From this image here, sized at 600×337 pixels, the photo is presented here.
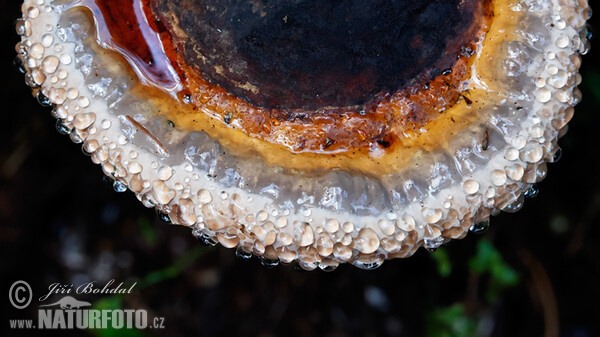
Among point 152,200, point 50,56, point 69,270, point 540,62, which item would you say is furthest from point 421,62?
point 69,270

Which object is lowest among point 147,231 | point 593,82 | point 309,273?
point 309,273

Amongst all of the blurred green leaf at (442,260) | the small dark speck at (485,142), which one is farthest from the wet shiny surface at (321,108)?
the blurred green leaf at (442,260)

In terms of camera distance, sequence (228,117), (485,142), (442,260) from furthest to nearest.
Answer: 1. (442,260)
2. (228,117)
3. (485,142)

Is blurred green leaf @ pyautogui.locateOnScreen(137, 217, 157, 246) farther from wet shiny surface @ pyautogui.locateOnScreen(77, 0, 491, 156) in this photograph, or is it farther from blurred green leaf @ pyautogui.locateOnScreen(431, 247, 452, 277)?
blurred green leaf @ pyautogui.locateOnScreen(431, 247, 452, 277)

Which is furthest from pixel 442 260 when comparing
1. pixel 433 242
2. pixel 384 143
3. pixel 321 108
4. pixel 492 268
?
pixel 321 108

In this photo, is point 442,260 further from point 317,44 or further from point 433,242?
point 317,44

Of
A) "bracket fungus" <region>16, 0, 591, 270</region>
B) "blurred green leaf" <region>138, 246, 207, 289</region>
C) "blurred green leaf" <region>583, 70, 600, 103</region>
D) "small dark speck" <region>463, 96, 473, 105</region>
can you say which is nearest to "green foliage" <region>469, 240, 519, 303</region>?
"blurred green leaf" <region>583, 70, 600, 103</region>
